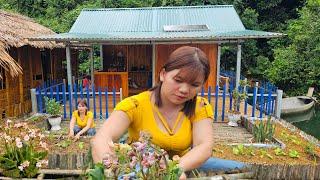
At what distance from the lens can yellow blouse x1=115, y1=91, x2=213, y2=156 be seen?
1.80 m

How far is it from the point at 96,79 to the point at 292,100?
10.1 metres

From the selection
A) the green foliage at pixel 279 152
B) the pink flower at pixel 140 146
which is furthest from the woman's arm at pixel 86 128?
the pink flower at pixel 140 146

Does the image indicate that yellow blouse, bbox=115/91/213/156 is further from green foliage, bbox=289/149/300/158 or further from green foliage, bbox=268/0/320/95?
green foliage, bbox=268/0/320/95

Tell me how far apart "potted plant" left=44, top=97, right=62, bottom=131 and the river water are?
10.1 meters

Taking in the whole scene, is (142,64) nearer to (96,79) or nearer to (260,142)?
(96,79)

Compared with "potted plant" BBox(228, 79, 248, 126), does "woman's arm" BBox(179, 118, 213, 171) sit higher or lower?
higher

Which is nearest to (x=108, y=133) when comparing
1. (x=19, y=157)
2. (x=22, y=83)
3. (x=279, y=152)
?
(x=19, y=157)

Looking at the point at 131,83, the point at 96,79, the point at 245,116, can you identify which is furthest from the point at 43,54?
the point at 245,116

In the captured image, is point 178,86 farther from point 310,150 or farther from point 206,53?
point 206,53

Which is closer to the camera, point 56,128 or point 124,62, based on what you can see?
point 56,128

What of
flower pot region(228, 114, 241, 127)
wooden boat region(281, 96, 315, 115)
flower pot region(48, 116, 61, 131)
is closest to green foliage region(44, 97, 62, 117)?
flower pot region(48, 116, 61, 131)

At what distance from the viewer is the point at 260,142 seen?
6.87 meters

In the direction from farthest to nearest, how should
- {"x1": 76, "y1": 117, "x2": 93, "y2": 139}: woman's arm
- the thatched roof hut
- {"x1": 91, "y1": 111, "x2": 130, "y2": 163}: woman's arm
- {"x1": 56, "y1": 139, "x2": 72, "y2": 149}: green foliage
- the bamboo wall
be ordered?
the bamboo wall, the thatched roof hut, {"x1": 76, "y1": 117, "x2": 93, "y2": 139}: woman's arm, {"x1": 56, "y1": 139, "x2": 72, "y2": 149}: green foliage, {"x1": 91, "y1": 111, "x2": 130, "y2": 163}: woman's arm

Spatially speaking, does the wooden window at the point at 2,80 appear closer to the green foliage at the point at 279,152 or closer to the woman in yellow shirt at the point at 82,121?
the woman in yellow shirt at the point at 82,121
